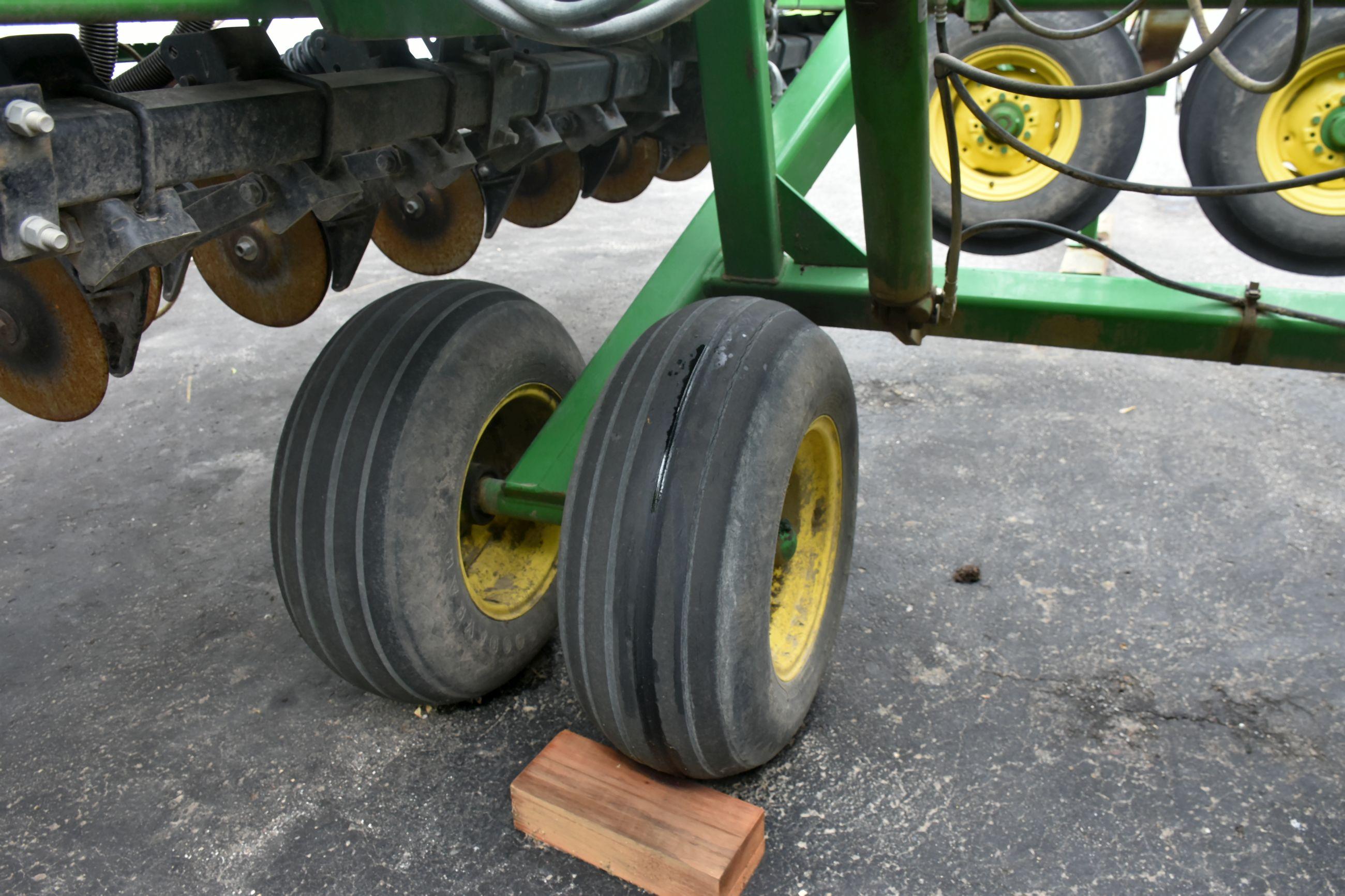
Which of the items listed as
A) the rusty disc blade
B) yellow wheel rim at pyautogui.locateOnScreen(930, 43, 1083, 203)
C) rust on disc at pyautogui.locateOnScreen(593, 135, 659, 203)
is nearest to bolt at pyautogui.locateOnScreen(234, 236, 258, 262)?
the rusty disc blade

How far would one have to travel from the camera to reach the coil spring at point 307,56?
5.15 feet

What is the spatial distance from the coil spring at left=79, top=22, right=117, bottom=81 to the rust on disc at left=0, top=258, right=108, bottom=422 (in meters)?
0.44

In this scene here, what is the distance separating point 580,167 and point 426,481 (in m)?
1.34

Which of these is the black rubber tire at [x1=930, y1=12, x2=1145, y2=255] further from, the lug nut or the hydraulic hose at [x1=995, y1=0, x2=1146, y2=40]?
the lug nut

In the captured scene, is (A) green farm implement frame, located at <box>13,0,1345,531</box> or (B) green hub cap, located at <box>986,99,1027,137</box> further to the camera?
(B) green hub cap, located at <box>986,99,1027,137</box>

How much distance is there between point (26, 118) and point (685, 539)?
0.79 m

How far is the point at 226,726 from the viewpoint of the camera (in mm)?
1773

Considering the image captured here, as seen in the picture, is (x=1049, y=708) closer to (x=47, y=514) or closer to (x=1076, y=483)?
(x=1076, y=483)

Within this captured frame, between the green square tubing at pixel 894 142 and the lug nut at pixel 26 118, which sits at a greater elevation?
the lug nut at pixel 26 118

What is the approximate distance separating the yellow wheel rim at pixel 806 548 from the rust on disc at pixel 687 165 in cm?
209

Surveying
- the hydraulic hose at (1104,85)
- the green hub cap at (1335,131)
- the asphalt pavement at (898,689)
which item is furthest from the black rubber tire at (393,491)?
the green hub cap at (1335,131)

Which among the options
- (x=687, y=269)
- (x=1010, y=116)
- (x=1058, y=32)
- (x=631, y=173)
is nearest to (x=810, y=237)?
(x=687, y=269)

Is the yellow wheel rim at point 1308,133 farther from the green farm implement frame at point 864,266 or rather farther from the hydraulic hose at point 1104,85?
the hydraulic hose at point 1104,85

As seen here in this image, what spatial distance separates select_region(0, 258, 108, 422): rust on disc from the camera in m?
1.23
